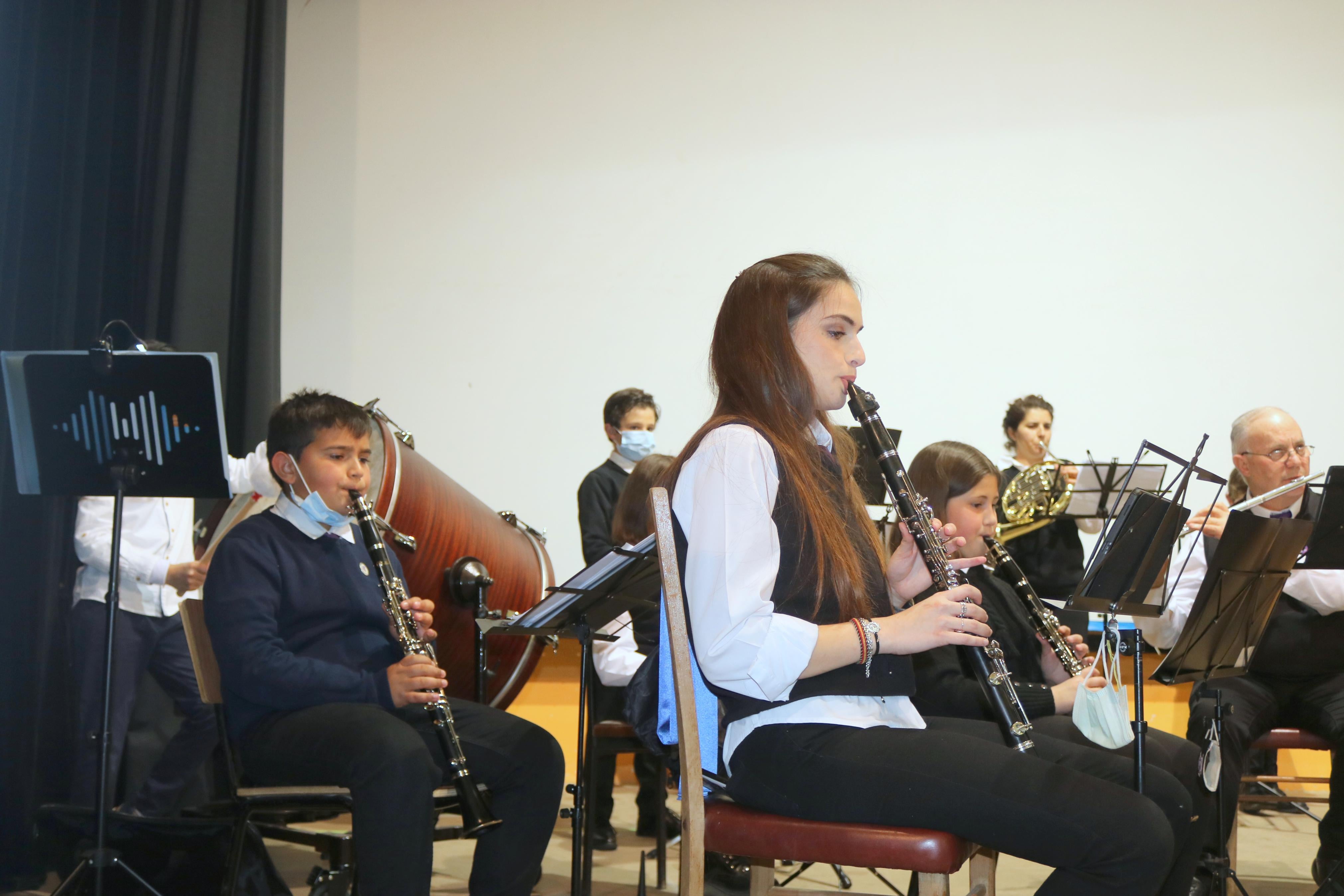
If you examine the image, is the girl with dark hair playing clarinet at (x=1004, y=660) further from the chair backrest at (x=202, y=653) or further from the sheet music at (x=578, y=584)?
the chair backrest at (x=202, y=653)

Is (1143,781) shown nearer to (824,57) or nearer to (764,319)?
(764,319)

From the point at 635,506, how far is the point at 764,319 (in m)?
1.44

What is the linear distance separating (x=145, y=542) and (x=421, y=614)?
1.52m

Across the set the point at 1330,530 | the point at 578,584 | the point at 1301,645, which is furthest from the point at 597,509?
the point at 1330,530

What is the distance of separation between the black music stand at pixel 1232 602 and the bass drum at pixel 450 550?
192cm

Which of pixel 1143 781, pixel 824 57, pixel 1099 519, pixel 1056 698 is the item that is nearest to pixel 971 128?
pixel 824 57

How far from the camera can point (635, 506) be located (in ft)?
10.3

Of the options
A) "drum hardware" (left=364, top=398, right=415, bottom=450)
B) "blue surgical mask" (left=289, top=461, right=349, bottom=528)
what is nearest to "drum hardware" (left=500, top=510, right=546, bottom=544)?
"drum hardware" (left=364, top=398, right=415, bottom=450)

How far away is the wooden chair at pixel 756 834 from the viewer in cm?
156

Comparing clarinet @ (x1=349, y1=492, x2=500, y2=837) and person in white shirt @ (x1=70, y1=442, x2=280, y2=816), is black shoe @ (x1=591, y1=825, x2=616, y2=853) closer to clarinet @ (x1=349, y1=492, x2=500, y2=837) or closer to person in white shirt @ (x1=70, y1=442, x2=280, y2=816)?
person in white shirt @ (x1=70, y1=442, x2=280, y2=816)

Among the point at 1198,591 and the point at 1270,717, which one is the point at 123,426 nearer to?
the point at 1198,591

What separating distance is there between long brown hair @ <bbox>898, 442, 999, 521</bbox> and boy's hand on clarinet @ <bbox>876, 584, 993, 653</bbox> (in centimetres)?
→ 108

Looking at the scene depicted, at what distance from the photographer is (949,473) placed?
8.93ft

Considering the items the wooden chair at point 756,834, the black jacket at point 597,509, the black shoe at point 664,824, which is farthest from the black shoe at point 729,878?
the wooden chair at point 756,834
